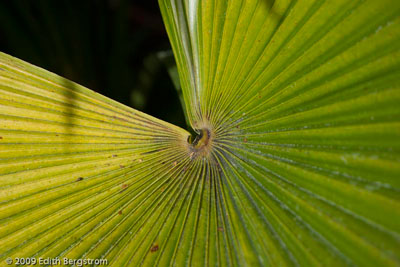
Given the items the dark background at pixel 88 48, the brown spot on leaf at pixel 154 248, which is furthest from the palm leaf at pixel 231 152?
the dark background at pixel 88 48

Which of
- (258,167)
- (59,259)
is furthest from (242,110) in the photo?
(59,259)

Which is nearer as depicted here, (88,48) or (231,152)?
(231,152)

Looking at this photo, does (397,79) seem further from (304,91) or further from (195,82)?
Result: (195,82)

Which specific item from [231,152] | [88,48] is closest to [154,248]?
[231,152]

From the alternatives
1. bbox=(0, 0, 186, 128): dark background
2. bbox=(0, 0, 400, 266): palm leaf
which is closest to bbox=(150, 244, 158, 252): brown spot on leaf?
bbox=(0, 0, 400, 266): palm leaf

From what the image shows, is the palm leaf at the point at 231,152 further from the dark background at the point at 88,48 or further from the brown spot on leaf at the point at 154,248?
the dark background at the point at 88,48

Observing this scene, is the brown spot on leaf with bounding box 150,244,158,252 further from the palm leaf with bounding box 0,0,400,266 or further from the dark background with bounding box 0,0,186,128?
the dark background with bounding box 0,0,186,128

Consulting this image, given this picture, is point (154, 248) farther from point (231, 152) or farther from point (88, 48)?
point (88, 48)
